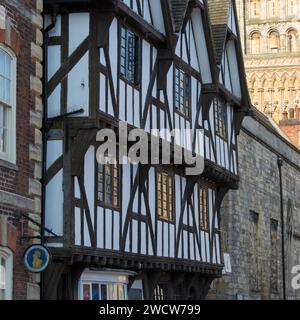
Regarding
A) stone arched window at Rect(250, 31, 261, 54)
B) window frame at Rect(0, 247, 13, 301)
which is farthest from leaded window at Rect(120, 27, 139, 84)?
stone arched window at Rect(250, 31, 261, 54)

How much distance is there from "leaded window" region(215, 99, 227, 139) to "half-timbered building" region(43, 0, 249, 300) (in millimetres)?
57

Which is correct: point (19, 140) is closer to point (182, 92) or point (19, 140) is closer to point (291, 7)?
point (182, 92)

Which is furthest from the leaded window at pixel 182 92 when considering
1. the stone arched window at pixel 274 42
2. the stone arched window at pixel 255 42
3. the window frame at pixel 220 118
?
the stone arched window at pixel 255 42

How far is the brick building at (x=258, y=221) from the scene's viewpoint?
3167 centimetres

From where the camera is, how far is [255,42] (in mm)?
99250

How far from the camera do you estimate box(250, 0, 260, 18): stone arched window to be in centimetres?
10019

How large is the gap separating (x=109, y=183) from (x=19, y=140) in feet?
11.6

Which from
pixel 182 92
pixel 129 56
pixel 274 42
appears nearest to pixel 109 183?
pixel 129 56

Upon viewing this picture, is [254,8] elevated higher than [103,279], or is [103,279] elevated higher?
[254,8]

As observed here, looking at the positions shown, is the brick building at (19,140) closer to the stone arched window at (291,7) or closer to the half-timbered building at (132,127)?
the half-timbered building at (132,127)

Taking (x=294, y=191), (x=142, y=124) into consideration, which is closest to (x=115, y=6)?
(x=142, y=124)

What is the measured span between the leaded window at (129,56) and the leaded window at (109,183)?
1.81 metres

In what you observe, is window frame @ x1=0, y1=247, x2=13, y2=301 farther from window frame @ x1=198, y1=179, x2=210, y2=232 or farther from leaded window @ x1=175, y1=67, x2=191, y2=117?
window frame @ x1=198, y1=179, x2=210, y2=232

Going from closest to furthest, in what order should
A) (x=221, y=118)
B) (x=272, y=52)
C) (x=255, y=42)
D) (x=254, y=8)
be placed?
(x=221, y=118)
(x=272, y=52)
(x=255, y=42)
(x=254, y=8)
